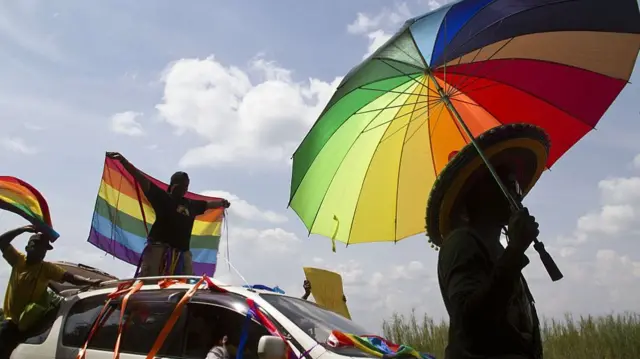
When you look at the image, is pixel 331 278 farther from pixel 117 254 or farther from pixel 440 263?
pixel 440 263

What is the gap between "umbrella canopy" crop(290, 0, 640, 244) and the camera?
411cm

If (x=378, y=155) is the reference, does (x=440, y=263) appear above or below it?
below

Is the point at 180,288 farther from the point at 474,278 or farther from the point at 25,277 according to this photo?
the point at 474,278

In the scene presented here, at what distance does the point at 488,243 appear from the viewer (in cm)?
229

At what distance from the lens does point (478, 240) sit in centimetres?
217

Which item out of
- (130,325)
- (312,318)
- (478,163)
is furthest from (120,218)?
(478,163)

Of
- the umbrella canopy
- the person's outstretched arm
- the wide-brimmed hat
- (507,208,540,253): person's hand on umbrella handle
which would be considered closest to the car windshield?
the umbrella canopy

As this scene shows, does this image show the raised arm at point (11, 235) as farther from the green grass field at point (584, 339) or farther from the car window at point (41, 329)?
the green grass field at point (584, 339)

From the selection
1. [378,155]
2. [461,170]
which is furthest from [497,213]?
[378,155]

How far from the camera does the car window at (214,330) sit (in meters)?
4.41

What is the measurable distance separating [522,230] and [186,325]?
337 cm

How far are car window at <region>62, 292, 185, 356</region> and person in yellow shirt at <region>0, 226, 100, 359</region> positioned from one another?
1.69ft

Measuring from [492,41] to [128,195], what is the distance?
5733 mm

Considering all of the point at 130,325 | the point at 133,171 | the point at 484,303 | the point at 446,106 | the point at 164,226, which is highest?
the point at 133,171
